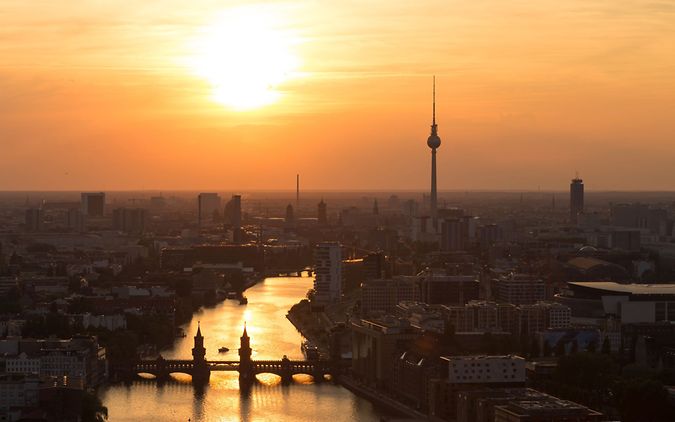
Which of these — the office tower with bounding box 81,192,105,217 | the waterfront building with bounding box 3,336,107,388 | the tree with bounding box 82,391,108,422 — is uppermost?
the office tower with bounding box 81,192,105,217

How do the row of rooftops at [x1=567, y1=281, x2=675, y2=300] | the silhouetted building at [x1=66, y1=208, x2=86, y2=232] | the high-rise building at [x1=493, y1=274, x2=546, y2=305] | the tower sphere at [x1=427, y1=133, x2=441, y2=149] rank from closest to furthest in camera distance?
the row of rooftops at [x1=567, y1=281, x2=675, y2=300] < the high-rise building at [x1=493, y1=274, x2=546, y2=305] < the tower sphere at [x1=427, y1=133, x2=441, y2=149] < the silhouetted building at [x1=66, y1=208, x2=86, y2=232]

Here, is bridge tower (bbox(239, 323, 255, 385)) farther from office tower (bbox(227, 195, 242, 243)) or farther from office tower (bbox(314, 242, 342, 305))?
office tower (bbox(227, 195, 242, 243))

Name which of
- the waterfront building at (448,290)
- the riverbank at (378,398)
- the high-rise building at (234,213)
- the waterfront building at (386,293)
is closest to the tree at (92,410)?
the riverbank at (378,398)

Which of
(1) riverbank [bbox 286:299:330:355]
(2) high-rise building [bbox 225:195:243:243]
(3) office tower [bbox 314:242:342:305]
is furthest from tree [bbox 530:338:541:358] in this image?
(2) high-rise building [bbox 225:195:243:243]

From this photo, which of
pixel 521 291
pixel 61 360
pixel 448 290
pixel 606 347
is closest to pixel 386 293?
pixel 448 290

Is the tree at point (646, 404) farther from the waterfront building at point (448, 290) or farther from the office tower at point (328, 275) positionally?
the office tower at point (328, 275)

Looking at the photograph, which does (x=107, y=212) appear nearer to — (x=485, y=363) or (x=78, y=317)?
(x=78, y=317)
